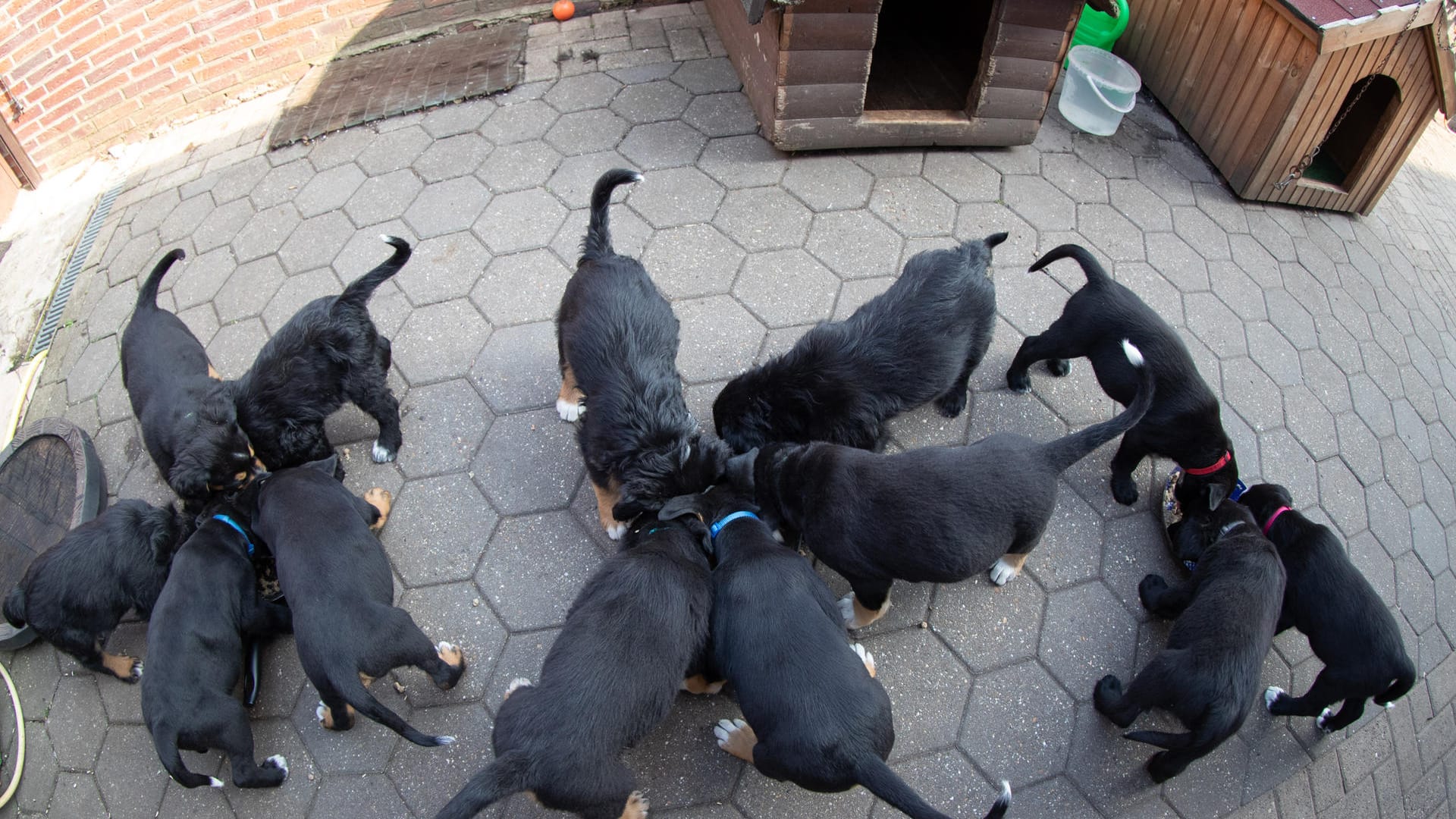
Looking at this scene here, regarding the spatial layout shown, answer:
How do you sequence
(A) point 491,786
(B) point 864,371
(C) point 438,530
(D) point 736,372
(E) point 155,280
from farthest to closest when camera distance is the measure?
(D) point 736,372 → (E) point 155,280 → (C) point 438,530 → (B) point 864,371 → (A) point 491,786

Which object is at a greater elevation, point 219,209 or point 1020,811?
point 219,209

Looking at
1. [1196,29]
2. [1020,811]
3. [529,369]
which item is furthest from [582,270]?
[1196,29]

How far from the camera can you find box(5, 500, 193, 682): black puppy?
292cm

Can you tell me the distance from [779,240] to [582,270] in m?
1.38

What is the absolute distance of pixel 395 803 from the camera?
281 cm

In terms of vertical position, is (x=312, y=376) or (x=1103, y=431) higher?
(x=1103, y=431)

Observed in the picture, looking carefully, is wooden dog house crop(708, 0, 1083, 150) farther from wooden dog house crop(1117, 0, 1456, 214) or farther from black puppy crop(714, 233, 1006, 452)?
black puppy crop(714, 233, 1006, 452)

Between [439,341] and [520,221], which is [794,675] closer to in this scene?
[439,341]

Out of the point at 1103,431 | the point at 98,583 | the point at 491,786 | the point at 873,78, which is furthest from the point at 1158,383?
the point at 98,583

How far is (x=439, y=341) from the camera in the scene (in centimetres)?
407

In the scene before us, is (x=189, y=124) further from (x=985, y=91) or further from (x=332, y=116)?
(x=985, y=91)

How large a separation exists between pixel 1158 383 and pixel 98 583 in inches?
171

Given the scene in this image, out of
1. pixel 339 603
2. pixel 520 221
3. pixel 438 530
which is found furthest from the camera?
pixel 520 221

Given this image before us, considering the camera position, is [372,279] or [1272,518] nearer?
[1272,518]
